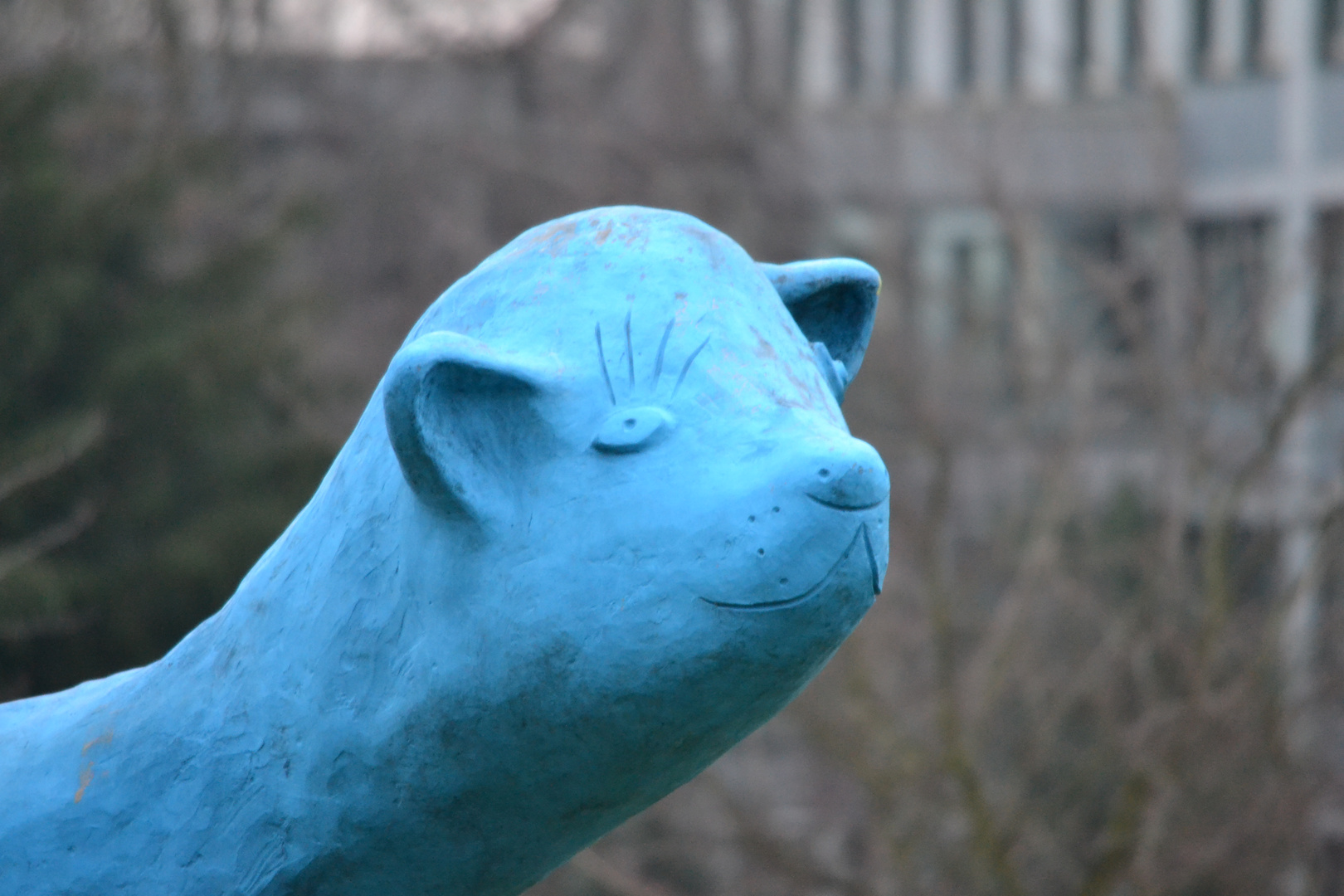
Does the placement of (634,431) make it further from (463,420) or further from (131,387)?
(131,387)

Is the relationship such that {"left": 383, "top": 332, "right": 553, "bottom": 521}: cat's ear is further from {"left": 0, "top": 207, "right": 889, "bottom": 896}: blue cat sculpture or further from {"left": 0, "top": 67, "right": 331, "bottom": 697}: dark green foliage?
{"left": 0, "top": 67, "right": 331, "bottom": 697}: dark green foliage

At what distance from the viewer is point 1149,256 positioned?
8695mm

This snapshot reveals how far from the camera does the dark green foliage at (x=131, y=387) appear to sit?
7773 mm

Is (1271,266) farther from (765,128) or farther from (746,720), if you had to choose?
(746,720)

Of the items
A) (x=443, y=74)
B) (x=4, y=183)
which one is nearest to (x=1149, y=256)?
(x=4, y=183)

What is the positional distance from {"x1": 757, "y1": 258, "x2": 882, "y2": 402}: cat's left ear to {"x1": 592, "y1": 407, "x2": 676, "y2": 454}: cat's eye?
0.38 m

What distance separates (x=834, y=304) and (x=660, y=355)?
0.46m

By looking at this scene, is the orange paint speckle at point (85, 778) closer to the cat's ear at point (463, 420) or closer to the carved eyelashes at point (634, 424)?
the cat's ear at point (463, 420)

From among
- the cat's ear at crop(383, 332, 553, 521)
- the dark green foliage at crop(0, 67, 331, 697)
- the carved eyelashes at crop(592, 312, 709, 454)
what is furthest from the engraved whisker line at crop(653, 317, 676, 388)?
the dark green foliage at crop(0, 67, 331, 697)

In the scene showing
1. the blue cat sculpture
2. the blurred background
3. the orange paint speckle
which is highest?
the blue cat sculpture

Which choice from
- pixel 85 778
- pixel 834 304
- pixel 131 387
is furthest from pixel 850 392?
pixel 85 778

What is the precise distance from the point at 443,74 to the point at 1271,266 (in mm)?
8163

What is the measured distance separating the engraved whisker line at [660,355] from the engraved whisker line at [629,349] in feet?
0.08

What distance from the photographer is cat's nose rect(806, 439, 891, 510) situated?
150 cm
